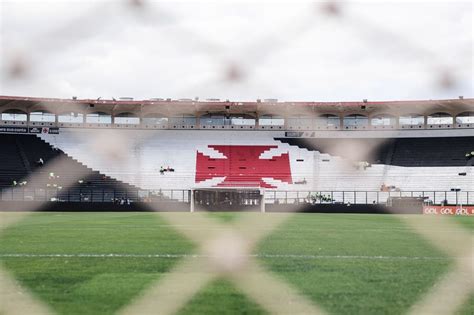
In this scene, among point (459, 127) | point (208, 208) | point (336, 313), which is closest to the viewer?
point (336, 313)

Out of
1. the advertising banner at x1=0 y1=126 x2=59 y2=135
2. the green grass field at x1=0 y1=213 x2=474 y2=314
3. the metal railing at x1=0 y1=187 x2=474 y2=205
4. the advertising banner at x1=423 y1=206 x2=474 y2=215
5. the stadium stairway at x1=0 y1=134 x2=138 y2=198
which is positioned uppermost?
the advertising banner at x1=0 y1=126 x2=59 y2=135

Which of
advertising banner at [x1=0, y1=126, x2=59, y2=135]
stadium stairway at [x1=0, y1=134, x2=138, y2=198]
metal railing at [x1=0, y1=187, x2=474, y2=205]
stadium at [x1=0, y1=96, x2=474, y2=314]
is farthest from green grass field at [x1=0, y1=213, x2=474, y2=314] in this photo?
advertising banner at [x1=0, y1=126, x2=59, y2=135]

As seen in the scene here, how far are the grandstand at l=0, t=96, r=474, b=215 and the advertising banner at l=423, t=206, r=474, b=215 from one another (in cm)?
103

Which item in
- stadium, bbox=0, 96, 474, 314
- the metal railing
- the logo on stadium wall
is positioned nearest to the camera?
stadium, bbox=0, 96, 474, 314

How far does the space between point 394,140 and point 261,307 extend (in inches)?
1469

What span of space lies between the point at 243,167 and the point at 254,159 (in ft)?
4.84

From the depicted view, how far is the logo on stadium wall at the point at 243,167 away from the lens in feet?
115

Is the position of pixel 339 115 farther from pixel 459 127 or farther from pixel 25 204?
pixel 25 204

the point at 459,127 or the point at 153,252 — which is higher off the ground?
the point at 459,127

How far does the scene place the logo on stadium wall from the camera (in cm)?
3509

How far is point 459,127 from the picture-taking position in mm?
38781

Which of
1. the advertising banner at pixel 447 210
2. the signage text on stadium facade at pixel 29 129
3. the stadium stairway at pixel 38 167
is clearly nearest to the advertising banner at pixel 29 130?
the signage text on stadium facade at pixel 29 129

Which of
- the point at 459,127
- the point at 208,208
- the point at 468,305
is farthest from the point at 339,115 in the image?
the point at 468,305

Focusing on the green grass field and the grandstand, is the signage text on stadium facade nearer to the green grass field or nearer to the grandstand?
the grandstand
